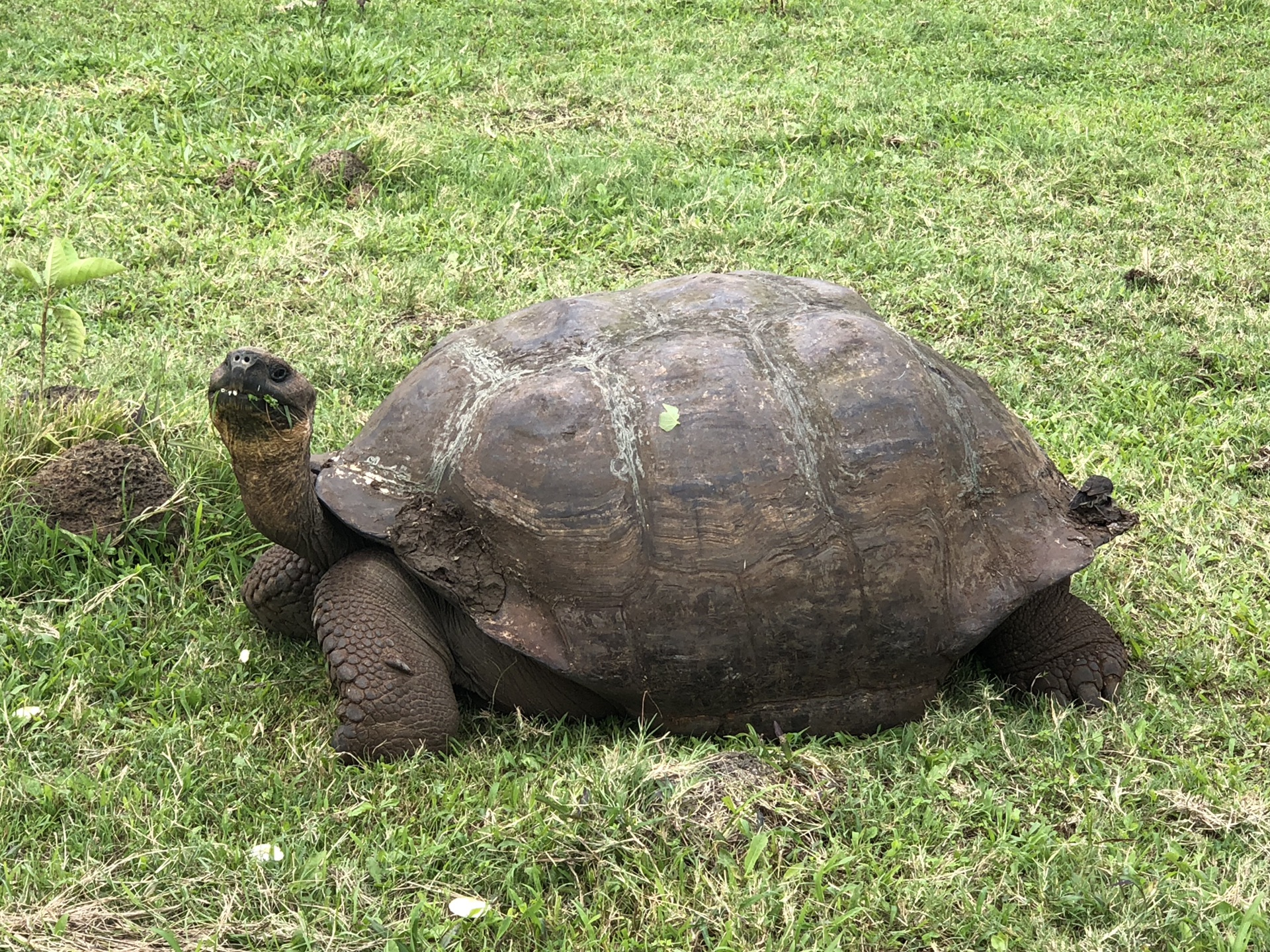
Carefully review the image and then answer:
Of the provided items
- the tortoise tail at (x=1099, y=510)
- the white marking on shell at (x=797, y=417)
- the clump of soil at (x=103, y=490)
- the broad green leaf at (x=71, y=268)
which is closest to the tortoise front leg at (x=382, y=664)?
the clump of soil at (x=103, y=490)

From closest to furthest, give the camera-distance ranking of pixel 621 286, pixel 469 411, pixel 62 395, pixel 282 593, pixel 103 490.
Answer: pixel 469 411
pixel 282 593
pixel 103 490
pixel 62 395
pixel 621 286

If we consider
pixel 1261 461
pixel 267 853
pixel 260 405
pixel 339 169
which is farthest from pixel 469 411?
pixel 339 169

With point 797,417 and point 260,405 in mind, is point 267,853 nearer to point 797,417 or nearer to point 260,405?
point 260,405

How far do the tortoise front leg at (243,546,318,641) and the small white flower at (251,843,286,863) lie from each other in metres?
0.78

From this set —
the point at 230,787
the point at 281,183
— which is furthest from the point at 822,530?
the point at 281,183

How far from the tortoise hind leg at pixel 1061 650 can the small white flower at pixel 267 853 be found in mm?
1975

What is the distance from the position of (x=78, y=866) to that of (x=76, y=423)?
1.75 metres

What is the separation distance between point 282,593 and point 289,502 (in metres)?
0.36

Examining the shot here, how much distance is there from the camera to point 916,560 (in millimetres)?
3090

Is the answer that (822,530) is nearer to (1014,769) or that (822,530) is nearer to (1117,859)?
(1014,769)

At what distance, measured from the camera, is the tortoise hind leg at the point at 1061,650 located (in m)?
3.32

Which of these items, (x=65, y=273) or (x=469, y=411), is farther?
(x=65, y=273)

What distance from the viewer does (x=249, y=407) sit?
288cm

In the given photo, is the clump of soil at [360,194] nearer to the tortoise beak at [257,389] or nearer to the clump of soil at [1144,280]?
the tortoise beak at [257,389]
